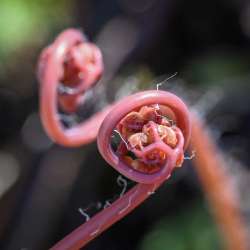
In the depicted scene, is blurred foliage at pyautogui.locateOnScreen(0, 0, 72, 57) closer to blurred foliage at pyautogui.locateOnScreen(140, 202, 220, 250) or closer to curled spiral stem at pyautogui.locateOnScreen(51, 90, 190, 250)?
blurred foliage at pyautogui.locateOnScreen(140, 202, 220, 250)

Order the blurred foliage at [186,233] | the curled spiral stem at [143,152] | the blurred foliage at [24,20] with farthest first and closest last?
the blurred foliage at [24,20], the blurred foliage at [186,233], the curled spiral stem at [143,152]

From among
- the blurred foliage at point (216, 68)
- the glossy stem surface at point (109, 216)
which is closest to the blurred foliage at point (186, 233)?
the blurred foliage at point (216, 68)

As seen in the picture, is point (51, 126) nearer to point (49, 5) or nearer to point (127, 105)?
point (127, 105)

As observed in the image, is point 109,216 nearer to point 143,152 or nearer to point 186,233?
point 143,152


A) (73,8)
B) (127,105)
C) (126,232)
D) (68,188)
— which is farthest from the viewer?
(73,8)

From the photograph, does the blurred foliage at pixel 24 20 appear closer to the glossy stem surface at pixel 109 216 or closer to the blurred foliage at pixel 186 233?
the blurred foliage at pixel 186 233

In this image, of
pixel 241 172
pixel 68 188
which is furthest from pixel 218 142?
pixel 68 188
